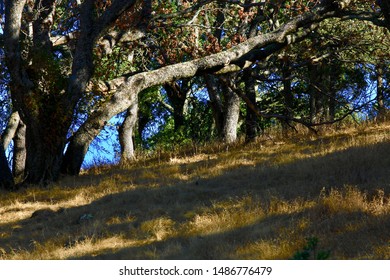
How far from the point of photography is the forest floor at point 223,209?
677 centimetres

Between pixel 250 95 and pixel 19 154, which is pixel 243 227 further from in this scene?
pixel 19 154

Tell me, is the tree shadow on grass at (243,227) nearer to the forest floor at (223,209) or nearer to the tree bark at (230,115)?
the forest floor at (223,209)

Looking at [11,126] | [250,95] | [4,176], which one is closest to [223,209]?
[4,176]

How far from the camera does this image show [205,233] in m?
7.51

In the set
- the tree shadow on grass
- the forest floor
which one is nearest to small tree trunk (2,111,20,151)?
the forest floor

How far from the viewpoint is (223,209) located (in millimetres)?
8461

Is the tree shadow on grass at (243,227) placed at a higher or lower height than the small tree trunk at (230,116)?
lower

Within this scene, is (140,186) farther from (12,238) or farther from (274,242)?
(274,242)

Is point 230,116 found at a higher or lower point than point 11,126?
lower

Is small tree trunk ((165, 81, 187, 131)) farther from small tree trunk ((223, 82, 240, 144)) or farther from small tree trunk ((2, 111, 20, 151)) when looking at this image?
small tree trunk ((2, 111, 20, 151))

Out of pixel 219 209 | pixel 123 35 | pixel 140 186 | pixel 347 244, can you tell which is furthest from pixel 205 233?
pixel 123 35

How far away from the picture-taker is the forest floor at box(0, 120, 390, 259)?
677 cm

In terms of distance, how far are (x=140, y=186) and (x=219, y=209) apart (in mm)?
2894

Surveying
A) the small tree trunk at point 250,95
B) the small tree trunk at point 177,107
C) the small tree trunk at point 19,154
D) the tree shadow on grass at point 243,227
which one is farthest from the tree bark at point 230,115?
the small tree trunk at point 177,107
